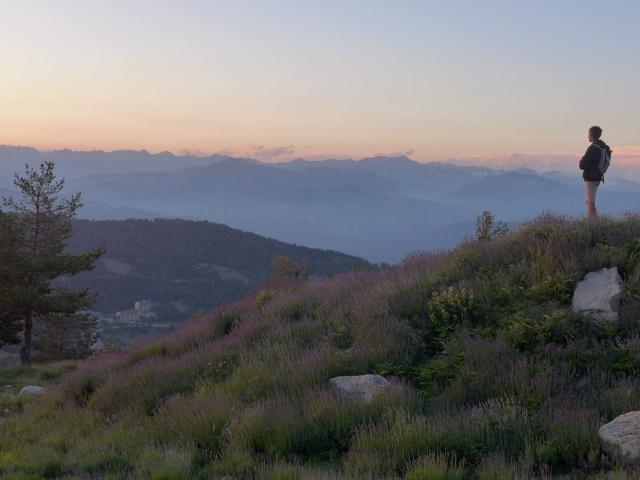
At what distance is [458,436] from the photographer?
4848mm

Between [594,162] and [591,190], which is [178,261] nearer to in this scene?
[591,190]

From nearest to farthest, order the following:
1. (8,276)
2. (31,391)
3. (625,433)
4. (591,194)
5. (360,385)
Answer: (625,433), (360,385), (591,194), (31,391), (8,276)

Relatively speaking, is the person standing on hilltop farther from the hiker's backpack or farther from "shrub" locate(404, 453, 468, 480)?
"shrub" locate(404, 453, 468, 480)

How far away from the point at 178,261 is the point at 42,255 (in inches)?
4436

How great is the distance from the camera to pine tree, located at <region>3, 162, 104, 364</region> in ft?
73.3

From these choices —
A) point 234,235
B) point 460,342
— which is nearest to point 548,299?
point 460,342

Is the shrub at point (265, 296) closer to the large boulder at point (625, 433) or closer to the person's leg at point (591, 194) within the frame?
the person's leg at point (591, 194)

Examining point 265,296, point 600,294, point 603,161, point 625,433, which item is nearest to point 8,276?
point 265,296

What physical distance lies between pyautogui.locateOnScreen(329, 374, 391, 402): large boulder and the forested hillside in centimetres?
9420

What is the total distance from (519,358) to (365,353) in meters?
2.00

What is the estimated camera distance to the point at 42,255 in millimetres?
23312

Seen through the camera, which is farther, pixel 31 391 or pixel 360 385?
pixel 31 391

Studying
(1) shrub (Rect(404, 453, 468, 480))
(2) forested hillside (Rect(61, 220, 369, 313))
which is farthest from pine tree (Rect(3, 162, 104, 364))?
(2) forested hillside (Rect(61, 220, 369, 313))

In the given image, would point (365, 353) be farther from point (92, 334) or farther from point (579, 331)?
point (92, 334)
